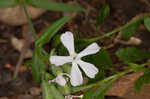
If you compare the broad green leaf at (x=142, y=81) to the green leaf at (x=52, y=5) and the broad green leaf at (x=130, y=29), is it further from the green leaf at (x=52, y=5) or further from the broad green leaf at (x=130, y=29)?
the green leaf at (x=52, y=5)

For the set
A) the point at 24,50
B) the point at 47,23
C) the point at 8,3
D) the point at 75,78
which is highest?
the point at 8,3

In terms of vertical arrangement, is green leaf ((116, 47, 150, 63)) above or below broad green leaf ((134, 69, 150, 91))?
above

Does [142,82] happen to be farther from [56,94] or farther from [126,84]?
[56,94]

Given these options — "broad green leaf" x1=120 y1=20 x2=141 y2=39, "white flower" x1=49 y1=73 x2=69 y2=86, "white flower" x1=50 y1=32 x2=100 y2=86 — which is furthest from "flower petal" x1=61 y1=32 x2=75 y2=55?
"broad green leaf" x1=120 y1=20 x2=141 y2=39

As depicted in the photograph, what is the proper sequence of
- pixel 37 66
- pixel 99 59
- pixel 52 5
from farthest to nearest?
pixel 52 5
pixel 37 66
pixel 99 59

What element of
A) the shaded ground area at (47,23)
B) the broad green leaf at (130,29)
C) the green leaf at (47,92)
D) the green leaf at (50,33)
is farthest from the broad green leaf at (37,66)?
the broad green leaf at (130,29)

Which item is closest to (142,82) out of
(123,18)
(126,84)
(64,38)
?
(126,84)

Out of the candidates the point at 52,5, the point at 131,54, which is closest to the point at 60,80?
the point at 131,54

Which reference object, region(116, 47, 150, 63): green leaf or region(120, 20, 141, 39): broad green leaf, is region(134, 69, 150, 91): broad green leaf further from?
region(120, 20, 141, 39): broad green leaf

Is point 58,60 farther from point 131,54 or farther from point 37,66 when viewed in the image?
point 131,54
